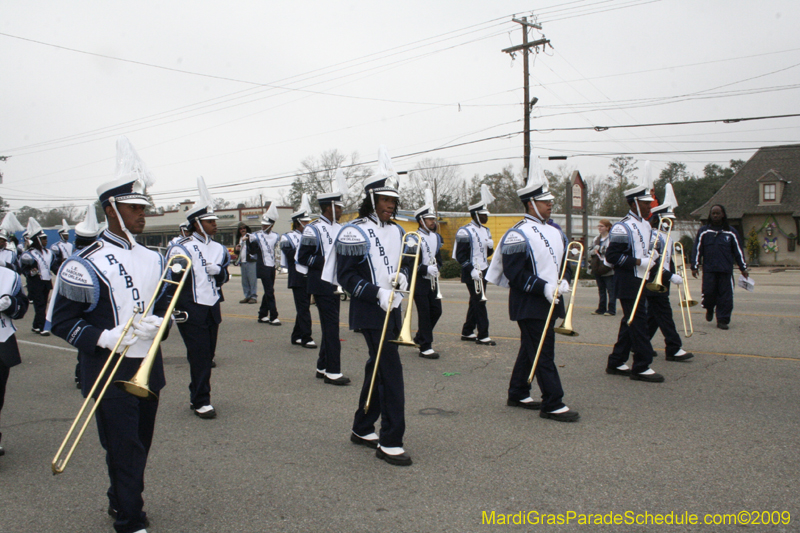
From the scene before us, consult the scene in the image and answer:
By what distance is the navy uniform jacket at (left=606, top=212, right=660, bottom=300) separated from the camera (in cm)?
670

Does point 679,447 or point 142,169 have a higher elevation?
point 142,169

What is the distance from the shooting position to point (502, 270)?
562cm

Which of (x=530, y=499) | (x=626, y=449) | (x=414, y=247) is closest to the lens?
(x=530, y=499)

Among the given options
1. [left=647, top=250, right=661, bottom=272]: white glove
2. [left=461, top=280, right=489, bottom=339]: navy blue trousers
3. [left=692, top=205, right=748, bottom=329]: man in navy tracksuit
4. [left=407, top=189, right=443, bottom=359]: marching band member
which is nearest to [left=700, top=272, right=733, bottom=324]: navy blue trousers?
[left=692, top=205, right=748, bottom=329]: man in navy tracksuit

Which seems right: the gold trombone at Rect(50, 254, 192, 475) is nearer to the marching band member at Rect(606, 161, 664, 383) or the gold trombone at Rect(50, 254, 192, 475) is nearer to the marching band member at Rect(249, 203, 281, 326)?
the marching band member at Rect(606, 161, 664, 383)

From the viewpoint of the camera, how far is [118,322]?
3.30m

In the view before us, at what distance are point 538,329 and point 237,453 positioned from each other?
2.76 meters

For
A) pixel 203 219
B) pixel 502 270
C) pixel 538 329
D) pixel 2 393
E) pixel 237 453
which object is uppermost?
→ pixel 203 219

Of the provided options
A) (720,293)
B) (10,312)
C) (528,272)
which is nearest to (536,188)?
(528,272)

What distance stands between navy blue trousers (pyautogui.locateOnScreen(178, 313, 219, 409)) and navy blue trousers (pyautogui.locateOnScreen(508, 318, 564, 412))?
2.92 meters

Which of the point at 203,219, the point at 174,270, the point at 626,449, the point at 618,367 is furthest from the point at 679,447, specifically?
the point at 203,219

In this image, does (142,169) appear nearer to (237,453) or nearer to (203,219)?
(237,453)

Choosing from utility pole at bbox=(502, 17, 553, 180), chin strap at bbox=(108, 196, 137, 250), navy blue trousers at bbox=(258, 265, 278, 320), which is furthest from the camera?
utility pole at bbox=(502, 17, 553, 180)

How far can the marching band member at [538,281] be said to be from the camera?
5203mm
